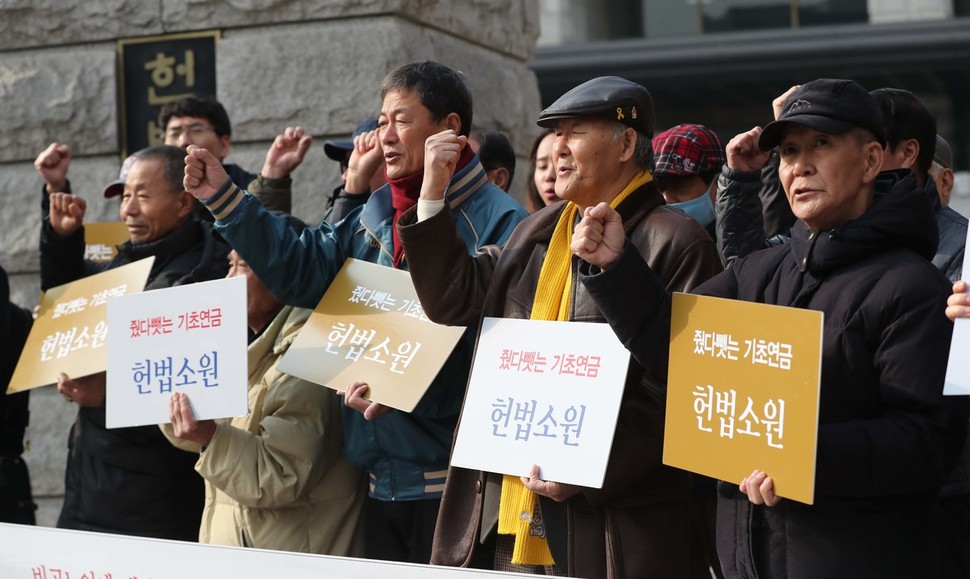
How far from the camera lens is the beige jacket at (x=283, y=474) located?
13.1 feet

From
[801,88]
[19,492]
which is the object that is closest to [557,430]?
[801,88]

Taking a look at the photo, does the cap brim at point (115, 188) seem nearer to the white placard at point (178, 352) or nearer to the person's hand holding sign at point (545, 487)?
the white placard at point (178, 352)

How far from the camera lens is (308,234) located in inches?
167

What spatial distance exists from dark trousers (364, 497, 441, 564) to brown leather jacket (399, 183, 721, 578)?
46 centimetres

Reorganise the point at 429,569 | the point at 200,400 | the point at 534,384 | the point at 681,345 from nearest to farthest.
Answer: the point at 429,569, the point at 681,345, the point at 534,384, the point at 200,400

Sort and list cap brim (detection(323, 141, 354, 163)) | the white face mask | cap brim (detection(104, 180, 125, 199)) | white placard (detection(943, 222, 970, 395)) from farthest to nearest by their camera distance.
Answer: cap brim (detection(323, 141, 354, 163))
cap brim (detection(104, 180, 125, 199))
the white face mask
white placard (detection(943, 222, 970, 395))

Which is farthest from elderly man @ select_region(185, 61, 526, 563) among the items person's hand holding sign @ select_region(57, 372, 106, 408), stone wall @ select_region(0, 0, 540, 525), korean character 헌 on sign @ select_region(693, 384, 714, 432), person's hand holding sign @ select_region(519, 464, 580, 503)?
stone wall @ select_region(0, 0, 540, 525)

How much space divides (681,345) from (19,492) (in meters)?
3.37

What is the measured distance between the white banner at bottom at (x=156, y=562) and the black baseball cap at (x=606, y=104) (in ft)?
4.00

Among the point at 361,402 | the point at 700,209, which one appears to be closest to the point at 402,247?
the point at 361,402

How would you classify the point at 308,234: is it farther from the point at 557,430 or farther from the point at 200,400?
the point at 557,430

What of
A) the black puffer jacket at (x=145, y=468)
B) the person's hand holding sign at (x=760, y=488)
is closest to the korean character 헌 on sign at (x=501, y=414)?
Result: the person's hand holding sign at (x=760, y=488)

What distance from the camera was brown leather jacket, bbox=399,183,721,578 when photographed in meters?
3.27

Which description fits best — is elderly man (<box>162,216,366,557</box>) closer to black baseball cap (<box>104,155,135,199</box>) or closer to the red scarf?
the red scarf
